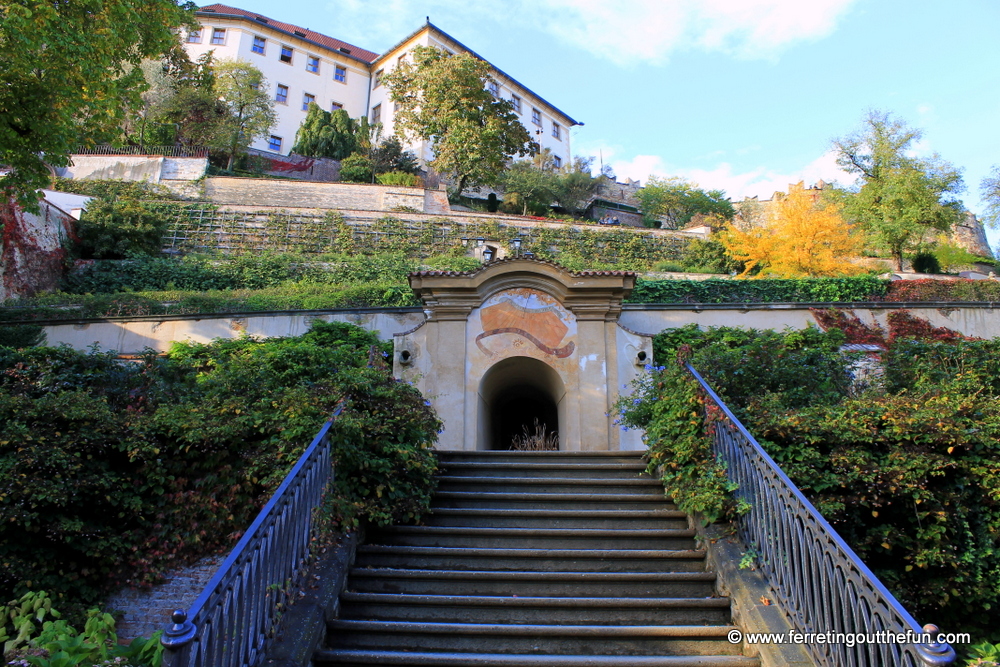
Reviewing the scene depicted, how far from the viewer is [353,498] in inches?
245

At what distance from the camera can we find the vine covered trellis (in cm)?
2777

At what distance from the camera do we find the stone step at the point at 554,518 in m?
6.58

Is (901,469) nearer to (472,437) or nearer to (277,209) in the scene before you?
(472,437)

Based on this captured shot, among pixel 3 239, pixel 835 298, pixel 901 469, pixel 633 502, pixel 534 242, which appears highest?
pixel 534 242

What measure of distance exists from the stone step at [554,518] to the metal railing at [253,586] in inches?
55.8

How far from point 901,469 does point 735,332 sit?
985 centimetres

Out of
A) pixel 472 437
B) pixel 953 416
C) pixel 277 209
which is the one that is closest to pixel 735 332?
pixel 472 437

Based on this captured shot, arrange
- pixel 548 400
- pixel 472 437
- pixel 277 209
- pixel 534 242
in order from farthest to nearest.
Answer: pixel 534 242 < pixel 277 209 < pixel 548 400 < pixel 472 437

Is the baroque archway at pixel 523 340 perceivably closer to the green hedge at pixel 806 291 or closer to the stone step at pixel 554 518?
the stone step at pixel 554 518

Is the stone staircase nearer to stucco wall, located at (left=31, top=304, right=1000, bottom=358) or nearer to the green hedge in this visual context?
stucco wall, located at (left=31, top=304, right=1000, bottom=358)

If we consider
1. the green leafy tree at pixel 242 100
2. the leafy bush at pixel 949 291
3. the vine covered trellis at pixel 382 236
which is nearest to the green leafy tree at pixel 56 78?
the vine covered trellis at pixel 382 236

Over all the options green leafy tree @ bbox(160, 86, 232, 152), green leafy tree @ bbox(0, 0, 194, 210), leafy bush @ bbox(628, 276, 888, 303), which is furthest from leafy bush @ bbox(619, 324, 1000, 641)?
green leafy tree @ bbox(160, 86, 232, 152)

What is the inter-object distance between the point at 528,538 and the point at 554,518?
420mm

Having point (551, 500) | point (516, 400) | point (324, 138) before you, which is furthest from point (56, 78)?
point (324, 138)
